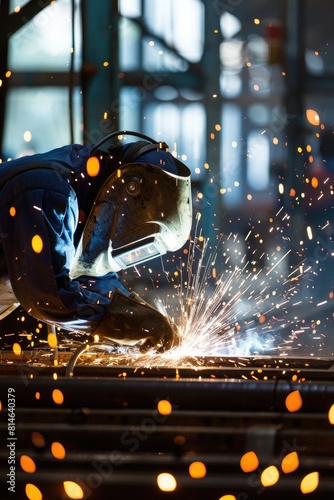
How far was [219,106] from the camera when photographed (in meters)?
Result: 5.14

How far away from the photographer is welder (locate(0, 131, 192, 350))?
240 cm

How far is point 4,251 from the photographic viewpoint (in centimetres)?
251

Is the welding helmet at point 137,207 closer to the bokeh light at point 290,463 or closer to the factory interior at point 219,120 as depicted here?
the bokeh light at point 290,463

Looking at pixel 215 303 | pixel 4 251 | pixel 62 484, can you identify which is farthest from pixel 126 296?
pixel 215 303

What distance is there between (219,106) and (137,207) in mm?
2636

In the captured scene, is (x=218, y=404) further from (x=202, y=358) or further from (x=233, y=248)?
(x=233, y=248)

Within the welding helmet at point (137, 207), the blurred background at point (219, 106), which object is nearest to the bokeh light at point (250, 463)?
the welding helmet at point (137, 207)

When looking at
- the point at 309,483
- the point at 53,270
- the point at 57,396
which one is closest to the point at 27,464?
the point at 57,396

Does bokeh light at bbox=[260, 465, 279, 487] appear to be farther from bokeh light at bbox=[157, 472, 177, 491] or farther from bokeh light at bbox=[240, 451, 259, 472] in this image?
bokeh light at bbox=[157, 472, 177, 491]

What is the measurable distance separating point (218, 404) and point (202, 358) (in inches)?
23.2

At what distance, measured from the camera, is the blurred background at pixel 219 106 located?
4953 mm

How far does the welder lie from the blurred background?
2128 mm

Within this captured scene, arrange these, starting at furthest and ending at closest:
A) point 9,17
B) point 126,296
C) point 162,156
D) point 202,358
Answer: point 9,17 < point 202,358 < point 162,156 < point 126,296

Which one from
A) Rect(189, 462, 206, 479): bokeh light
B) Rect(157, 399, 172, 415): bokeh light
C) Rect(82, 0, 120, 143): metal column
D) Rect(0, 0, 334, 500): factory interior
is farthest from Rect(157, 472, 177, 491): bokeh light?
Rect(82, 0, 120, 143): metal column
